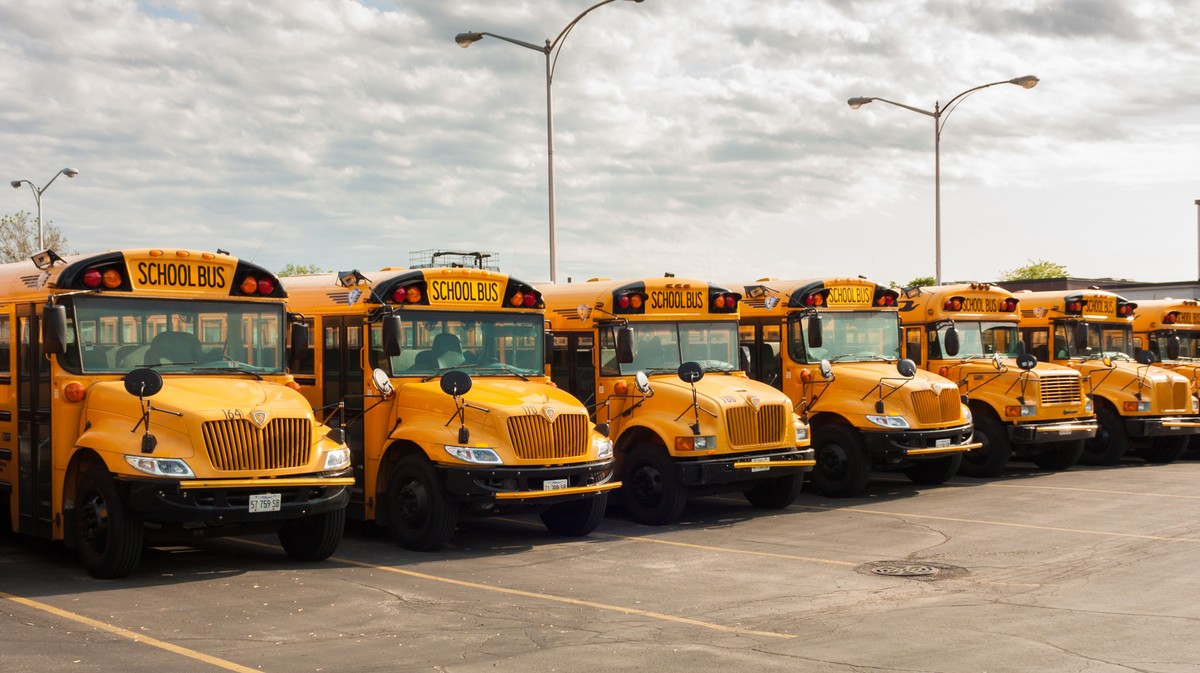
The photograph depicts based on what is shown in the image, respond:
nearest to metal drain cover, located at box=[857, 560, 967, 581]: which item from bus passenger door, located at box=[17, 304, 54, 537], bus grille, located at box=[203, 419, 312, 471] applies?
bus grille, located at box=[203, 419, 312, 471]

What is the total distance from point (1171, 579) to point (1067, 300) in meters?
11.9

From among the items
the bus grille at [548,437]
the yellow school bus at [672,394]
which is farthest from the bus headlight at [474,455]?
the yellow school bus at [672,394]

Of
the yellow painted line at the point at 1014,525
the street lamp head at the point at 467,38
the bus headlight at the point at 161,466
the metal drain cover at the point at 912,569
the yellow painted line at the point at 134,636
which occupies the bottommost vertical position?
the yellow painted line at the point at 1014,525

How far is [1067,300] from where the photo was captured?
21.3 metres

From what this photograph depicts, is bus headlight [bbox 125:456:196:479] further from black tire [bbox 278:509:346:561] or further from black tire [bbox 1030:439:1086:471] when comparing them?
black tire [bbox 1030:439:1086:471]

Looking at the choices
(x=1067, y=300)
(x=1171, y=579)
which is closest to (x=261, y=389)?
(x=1171, y=579)

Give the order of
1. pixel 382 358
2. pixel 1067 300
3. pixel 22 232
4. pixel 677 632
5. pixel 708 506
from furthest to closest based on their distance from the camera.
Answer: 1. pixel 22 232
2. pixel 1067 300
3. pixel 708 506
4. pixel 382 358
5. pixel 677 632

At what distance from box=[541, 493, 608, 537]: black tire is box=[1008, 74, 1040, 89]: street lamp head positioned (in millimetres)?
18852

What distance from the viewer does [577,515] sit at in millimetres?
12984

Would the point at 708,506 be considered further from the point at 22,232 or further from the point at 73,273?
the point at 22,232

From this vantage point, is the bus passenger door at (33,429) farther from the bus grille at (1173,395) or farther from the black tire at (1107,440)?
the bus grille at (1173,395)

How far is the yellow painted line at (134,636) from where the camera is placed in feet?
24.6

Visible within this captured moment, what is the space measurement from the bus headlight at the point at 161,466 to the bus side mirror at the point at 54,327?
47.9 inches

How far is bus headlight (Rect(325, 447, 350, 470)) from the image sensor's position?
35.4 ft
